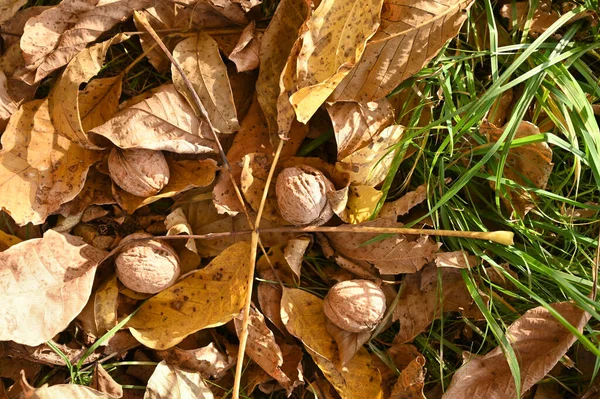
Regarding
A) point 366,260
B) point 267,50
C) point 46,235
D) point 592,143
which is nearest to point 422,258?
point 366,260

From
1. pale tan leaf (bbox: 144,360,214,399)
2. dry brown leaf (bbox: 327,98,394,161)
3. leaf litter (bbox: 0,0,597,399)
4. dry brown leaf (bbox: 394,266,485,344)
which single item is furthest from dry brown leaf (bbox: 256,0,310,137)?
pale tan leaf (bbox: 144,360,214,399)

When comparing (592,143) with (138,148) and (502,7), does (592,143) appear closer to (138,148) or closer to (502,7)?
(502,7)

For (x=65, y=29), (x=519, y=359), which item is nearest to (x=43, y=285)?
(x=65, y=29)

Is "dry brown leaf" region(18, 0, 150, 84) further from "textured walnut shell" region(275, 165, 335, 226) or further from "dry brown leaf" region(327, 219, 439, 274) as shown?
"dry brown leaf" region(327, 219, 439, 274)

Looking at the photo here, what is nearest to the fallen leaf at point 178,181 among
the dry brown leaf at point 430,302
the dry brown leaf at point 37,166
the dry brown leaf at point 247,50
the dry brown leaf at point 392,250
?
the dry brown leaf at point 37,166

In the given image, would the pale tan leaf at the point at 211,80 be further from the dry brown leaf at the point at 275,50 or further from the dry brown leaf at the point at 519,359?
the dry brown leaf at the point at 519,359
